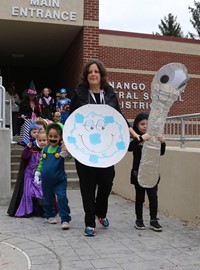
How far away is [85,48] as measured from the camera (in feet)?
35.1

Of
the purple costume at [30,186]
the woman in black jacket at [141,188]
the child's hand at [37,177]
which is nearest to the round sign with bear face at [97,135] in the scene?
the woman in black jacket at [141,188]

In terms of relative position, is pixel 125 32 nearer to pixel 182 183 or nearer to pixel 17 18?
pixel 17 18

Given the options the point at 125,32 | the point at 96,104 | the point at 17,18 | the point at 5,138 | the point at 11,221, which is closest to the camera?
the point at 96,104

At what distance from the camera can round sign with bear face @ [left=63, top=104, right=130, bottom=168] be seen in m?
4.39

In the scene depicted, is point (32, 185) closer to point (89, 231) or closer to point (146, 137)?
point (89, 231)

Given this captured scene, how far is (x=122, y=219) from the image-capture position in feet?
18.2

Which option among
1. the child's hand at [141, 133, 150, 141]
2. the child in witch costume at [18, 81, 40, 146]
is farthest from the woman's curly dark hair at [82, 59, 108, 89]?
the child in witch costume at [18, 81, 40, 146]

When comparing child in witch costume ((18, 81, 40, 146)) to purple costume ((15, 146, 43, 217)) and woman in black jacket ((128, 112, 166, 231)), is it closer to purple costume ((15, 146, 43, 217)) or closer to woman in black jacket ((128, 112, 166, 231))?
purple costume ((15, 146, 43, 217))

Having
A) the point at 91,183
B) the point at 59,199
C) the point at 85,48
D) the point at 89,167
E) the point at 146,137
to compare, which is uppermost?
the point at 85,48

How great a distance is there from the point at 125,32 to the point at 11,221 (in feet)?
29.7

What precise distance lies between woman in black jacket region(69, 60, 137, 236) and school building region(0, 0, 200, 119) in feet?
20.7

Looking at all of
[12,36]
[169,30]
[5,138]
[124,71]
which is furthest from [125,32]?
[169,30]

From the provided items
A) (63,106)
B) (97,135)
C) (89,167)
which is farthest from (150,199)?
(63,106)

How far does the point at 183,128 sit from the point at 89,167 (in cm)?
196
